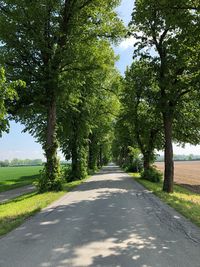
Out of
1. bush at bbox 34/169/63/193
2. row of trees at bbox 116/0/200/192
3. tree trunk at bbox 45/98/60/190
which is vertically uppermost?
row of trees at bbox 116/0/200/192

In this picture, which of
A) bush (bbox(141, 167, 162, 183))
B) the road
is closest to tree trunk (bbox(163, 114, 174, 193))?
the road

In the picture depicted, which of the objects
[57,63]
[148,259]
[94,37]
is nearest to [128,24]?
[94,37]

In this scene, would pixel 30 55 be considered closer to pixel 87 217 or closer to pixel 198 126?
Result: pixel 87 217

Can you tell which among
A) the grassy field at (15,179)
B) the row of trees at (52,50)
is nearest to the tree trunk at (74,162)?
the grassy field at (15,179)

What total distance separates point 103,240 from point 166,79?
14508 mm

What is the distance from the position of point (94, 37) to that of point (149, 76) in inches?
170

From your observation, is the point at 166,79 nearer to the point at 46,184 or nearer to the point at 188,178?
the point at 46,184

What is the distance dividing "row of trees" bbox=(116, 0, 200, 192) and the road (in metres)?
7.38

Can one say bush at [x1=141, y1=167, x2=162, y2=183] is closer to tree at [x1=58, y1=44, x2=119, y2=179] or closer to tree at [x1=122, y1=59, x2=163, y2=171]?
tree at [x1=122, y1=59, x2=163, y2=171]

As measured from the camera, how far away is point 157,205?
15.1 m

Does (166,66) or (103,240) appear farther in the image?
(166,66)

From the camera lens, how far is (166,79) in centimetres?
2136

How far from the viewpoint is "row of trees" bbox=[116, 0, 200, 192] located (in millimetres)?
14977

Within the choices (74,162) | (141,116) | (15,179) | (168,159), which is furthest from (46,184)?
(15,179)
